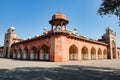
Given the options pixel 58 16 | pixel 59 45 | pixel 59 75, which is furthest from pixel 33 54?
pixel 59 75

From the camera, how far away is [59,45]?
21.0m

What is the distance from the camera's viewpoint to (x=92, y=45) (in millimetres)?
31312

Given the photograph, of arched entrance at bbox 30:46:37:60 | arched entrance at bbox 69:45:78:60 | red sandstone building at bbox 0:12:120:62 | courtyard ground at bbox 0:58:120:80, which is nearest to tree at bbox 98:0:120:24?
courtyard ground at bbox 0:58:120:80

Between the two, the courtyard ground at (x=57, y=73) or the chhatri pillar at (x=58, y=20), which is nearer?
the courtyard ground at (x=57, y=73)

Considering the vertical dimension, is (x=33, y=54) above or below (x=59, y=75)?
above

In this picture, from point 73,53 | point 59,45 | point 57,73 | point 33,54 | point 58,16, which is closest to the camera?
point 57,73

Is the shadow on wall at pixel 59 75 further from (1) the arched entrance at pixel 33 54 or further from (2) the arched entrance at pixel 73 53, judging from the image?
(1) the arched entrance at pixel 33 54

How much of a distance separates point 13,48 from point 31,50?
12.3 m

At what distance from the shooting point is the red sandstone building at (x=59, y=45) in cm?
2116

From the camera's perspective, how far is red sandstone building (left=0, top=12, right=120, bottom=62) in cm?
2116

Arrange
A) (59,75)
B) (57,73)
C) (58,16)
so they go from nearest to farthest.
Result: 1. (59,75)
2. (57,73)
3. (58,16)

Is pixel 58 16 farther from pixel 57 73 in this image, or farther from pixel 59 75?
pixel 59 75

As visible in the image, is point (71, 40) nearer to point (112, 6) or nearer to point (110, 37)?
point (112, 6)

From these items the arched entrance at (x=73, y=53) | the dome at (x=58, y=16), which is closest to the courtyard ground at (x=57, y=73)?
the dome at (x=58, y=16)
